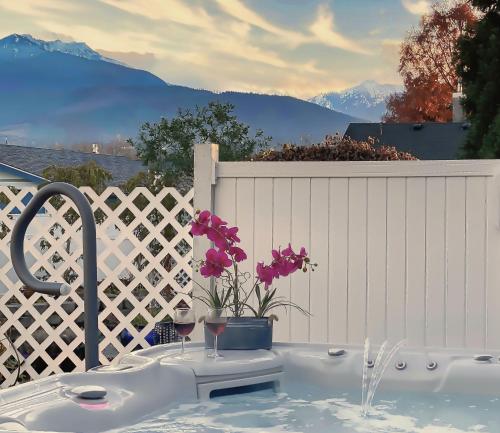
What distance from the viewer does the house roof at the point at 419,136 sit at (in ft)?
57.2

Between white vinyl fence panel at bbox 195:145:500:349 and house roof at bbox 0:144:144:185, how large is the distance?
15.6 meters

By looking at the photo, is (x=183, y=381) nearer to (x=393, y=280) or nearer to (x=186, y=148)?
(x=393, y=280)

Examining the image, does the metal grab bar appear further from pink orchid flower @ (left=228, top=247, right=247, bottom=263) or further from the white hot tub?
pink orchid flower @ (left=228, top=247, right=247, bottom=263)

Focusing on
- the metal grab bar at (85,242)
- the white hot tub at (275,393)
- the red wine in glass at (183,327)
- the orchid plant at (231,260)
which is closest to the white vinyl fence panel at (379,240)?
the orchid plant at (231,260)

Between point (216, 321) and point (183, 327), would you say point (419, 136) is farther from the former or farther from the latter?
point (183, 327)

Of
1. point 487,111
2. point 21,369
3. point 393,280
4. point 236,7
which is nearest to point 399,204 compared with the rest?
point 393,280

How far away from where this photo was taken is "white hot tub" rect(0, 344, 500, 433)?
3.19 m

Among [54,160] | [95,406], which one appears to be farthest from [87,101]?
[95,406]

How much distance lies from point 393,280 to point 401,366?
840 millimetres

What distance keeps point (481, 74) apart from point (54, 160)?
13858 mm

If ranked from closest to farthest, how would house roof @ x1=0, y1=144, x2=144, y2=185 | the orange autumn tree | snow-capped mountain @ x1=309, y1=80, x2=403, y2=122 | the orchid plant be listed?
the orchid plant < house roof @ x1=0, y1=144, x2=144, y2=185 < the orange autumn tree < snow-capped mountain @ x1=309, y1=80, x2=403, y2=122

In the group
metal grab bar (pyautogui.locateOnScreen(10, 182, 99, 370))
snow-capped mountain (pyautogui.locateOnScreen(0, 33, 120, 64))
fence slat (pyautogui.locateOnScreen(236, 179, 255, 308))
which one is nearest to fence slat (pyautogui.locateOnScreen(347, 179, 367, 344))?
fence slat (pyautogui.locateOnScreen(236, 179, 255, 308))

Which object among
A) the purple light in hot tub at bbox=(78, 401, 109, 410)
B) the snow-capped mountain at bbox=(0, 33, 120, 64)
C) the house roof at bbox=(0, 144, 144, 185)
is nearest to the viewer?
the purple light in hot tub at bbox=(78, 401, 109, 410)

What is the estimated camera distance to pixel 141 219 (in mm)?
5008
